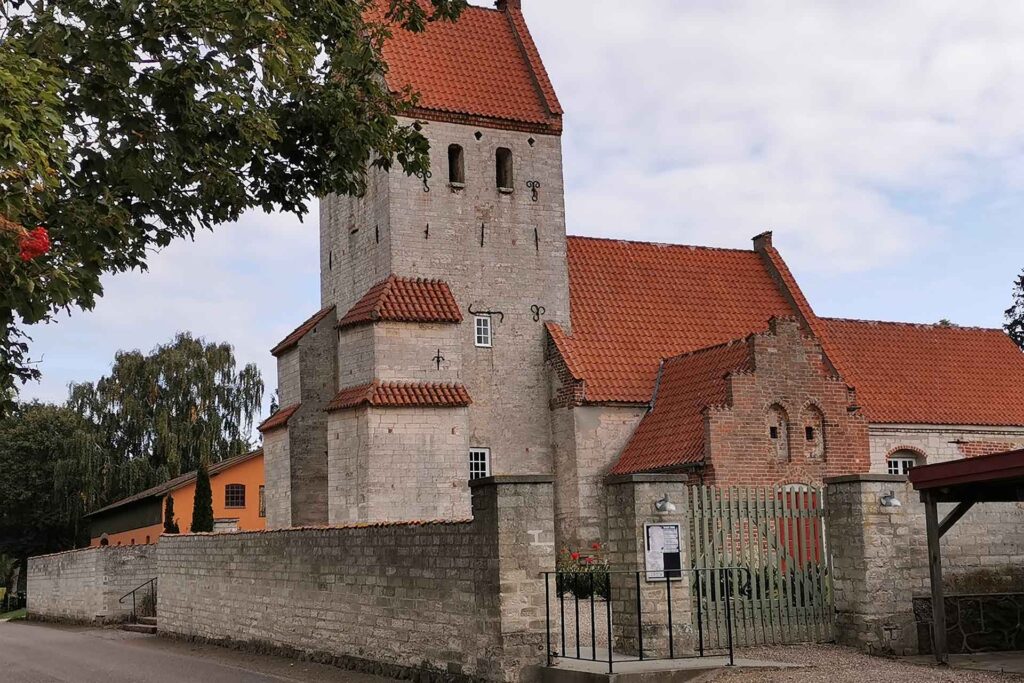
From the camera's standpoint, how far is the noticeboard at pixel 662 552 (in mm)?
15141

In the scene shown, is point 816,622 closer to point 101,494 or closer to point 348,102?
point 348,102

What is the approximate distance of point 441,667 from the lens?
15320mm

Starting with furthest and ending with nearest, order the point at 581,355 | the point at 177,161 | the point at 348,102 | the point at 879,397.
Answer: the point at 879,397, the point at 581,355, the point at 348,102, the point at 177,161

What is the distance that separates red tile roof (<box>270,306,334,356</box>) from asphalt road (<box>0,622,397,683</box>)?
7582mm

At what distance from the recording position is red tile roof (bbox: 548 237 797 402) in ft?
94.4

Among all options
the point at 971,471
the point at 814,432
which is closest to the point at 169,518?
the point at 814,432

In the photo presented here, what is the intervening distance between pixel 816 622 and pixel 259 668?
8745 mm

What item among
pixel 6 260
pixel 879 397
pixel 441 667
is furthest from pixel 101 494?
pixel 6 260

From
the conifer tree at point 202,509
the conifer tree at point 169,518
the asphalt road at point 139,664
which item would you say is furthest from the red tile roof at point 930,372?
the conifer tree at point 169,518

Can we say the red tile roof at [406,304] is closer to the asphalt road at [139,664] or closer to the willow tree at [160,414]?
the asphalt road at [139,664]

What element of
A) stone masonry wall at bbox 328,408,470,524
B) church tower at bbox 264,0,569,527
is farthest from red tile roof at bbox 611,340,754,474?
stone masonry wall at bbox 328,408,470,524

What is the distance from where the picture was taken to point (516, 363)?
28219 mm

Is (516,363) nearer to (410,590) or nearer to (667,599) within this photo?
(410,590)

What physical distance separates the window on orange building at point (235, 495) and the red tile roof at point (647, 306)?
75.8ft
